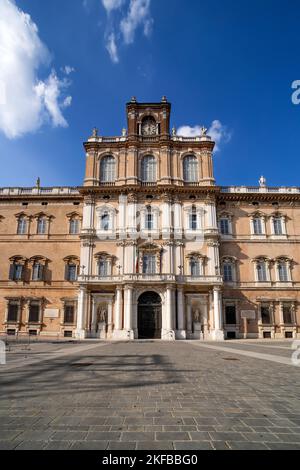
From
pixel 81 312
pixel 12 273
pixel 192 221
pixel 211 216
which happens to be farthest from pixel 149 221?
pixel 12 273

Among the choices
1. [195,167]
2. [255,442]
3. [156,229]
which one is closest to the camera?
[255,442]

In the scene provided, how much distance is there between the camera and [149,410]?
509 centimetres

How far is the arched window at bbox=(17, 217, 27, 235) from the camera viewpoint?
33.5 m

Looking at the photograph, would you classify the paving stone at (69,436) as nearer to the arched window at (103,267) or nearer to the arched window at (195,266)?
the arched window at (103,267)

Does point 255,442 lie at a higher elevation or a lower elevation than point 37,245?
lower

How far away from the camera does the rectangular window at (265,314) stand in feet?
99.5

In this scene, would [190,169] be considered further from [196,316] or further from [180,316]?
[180,316]

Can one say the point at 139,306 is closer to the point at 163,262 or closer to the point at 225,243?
the point at 163,262

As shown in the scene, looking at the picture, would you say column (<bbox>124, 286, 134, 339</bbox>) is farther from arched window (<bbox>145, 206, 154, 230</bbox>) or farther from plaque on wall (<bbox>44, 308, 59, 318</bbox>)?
plaque on wall (<bbox>44, 308, 59, 318</bbox>)

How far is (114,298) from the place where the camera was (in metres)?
30.1

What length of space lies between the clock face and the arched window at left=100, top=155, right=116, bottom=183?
532 centimetres
